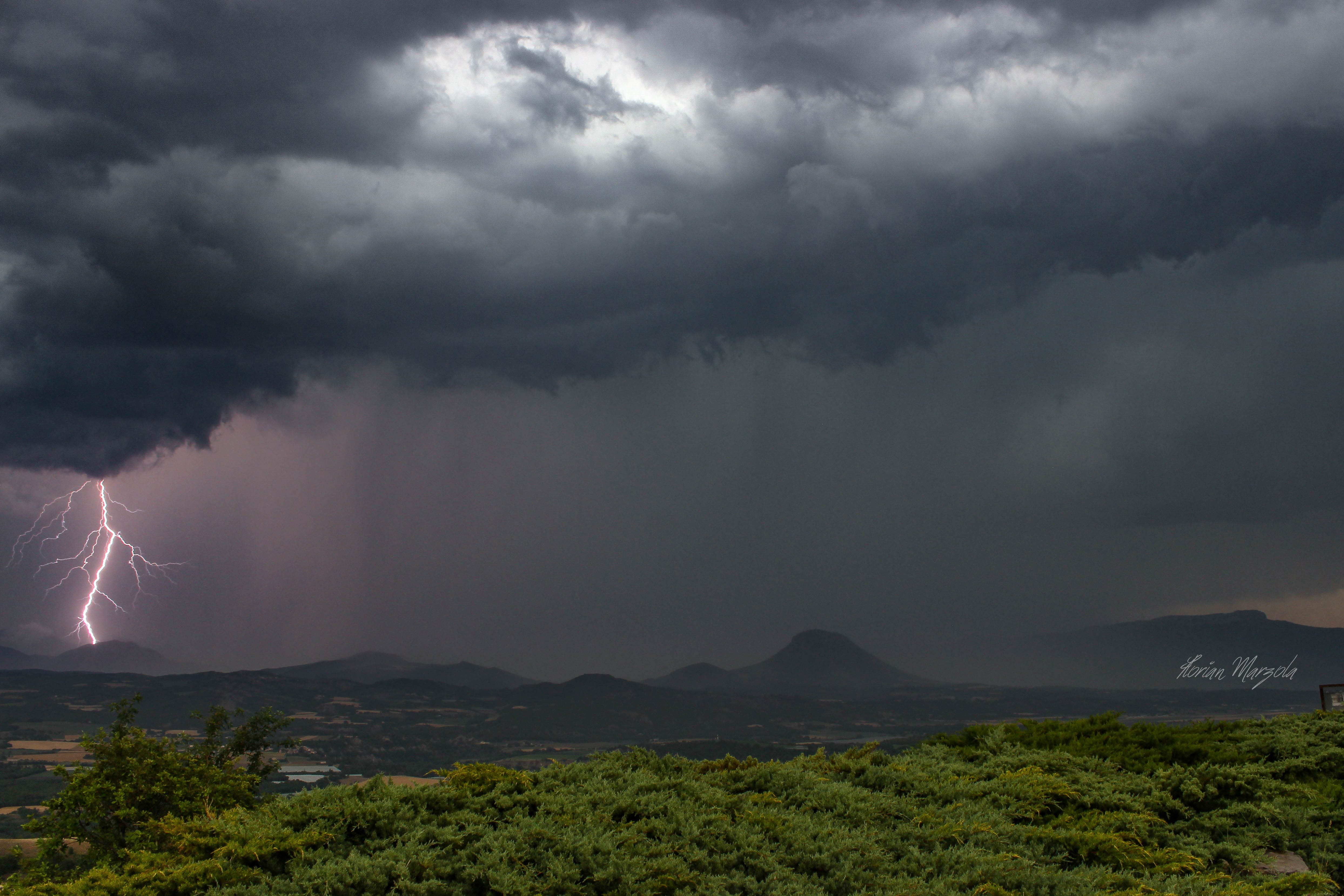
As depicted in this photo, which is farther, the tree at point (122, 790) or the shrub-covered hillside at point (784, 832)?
the tree at point (122, 790)

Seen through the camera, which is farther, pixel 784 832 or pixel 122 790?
pixel 122 790

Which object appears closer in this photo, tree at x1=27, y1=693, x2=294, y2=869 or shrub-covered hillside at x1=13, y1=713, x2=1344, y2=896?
shrub-covered hillside at x1=13, y1=713, x2=1344, y2=896

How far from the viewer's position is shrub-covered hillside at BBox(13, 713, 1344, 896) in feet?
26.8

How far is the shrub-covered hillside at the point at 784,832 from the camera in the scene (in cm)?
818

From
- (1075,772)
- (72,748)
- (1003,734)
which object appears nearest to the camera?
(1075,772)

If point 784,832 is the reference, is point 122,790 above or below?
below

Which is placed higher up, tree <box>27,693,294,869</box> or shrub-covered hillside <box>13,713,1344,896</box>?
shrub-covered hillside <box>13,713,1344,896</box>

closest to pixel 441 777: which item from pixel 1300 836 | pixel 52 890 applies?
pixel 52 890

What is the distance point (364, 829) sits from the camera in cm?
902

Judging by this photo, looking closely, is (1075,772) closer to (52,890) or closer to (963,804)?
(963,804)

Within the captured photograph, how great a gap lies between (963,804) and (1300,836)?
4.46 metres

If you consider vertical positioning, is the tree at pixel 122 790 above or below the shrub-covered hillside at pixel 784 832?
below

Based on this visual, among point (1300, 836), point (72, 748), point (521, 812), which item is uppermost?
point (521, 812)

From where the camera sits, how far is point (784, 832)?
9.58 metres
